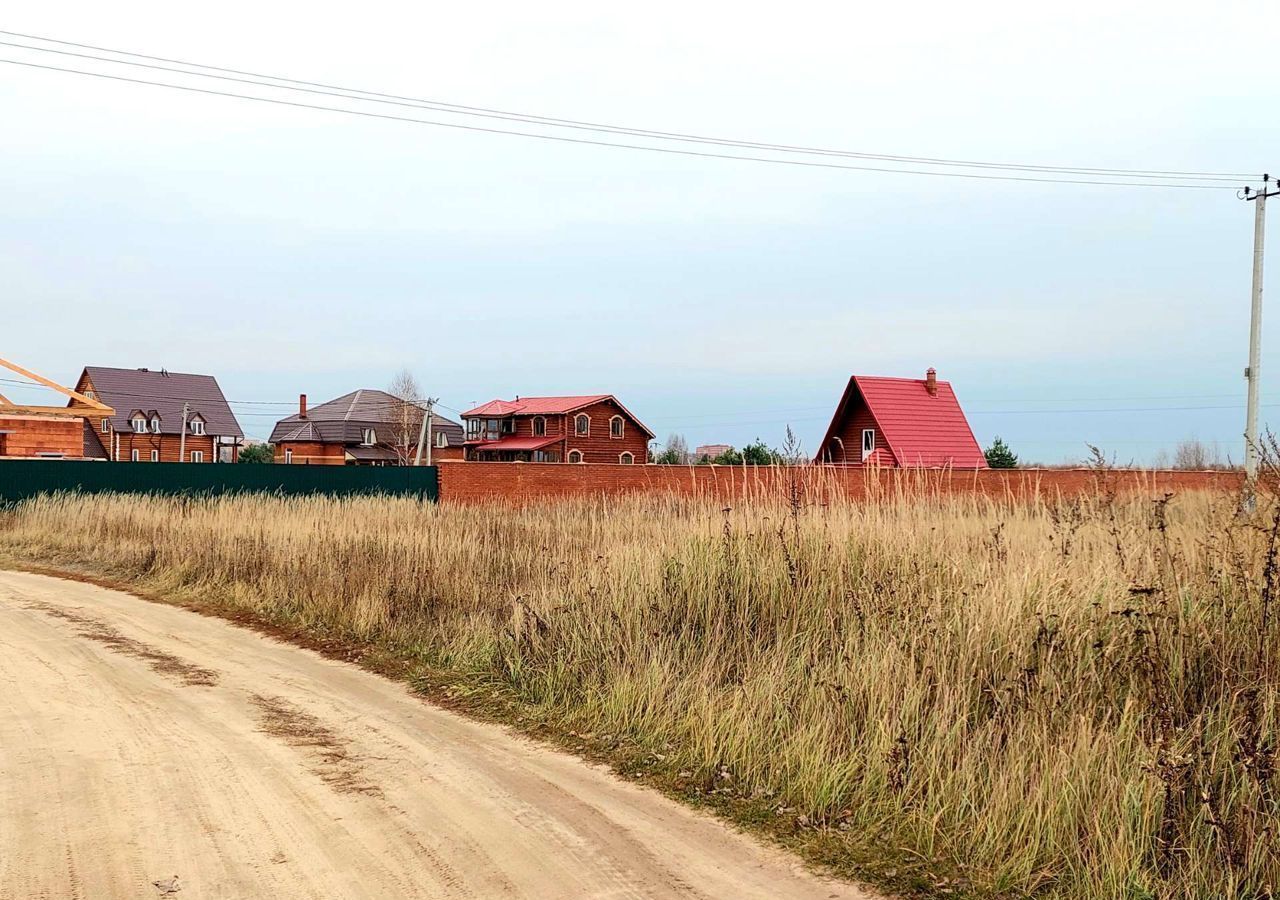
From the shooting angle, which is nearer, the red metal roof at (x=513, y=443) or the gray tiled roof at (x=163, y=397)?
the red metal roof at (x=513, y=443)

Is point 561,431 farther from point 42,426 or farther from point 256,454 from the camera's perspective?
point 256,454

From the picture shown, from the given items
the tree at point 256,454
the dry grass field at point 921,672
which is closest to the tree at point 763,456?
the dry grass field at point 921,672

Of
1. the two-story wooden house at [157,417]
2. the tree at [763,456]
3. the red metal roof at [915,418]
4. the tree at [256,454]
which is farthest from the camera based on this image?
the tree at [256,454]

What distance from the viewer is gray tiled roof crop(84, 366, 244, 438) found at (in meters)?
A: 63.7

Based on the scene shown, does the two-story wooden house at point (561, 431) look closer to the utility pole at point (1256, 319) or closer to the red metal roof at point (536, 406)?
the red metal roof at point (536, 406)

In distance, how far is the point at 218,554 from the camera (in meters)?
Answer: 13.8

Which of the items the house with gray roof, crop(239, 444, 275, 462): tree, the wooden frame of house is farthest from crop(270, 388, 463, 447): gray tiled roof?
the wooden frame of house

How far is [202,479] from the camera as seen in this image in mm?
24891

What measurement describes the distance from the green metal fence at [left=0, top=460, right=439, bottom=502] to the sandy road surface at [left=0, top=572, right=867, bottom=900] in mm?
16329

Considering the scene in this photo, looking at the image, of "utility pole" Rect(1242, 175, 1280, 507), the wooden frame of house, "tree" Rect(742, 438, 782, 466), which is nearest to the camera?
"tree" Rect(742, 438, 782, 466)

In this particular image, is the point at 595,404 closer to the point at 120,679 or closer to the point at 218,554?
the point at 218,554

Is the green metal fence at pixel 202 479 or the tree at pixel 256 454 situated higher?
the tree at pixel 256 454

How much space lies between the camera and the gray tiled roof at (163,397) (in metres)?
63.7

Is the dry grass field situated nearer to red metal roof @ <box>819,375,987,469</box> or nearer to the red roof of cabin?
red metal roof @ <box>819,375,987,469</box>
